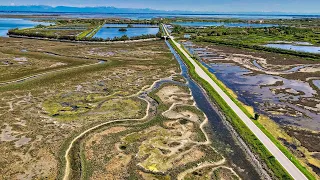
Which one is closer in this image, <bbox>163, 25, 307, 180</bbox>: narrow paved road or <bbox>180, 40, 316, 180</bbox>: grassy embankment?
<bbox>163, 25, 307, 180</bbox>: narrow paved road

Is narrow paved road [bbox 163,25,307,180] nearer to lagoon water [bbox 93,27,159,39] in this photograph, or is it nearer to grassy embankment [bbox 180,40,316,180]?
grassy embankment [bbox 180,40,316,180]

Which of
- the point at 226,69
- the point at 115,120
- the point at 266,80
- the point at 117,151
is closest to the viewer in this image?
the point at 117,151

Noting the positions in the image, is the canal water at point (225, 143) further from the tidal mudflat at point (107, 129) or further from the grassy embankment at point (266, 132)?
the grassy embankment at point (266, 132)

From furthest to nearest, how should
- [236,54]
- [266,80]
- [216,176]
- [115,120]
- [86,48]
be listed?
[86,48], [236,54], [266,80], [115,120], [216,176]

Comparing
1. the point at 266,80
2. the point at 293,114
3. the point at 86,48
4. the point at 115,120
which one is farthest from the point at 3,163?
the point at 86,48

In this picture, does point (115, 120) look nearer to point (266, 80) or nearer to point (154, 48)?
point (266, 80)

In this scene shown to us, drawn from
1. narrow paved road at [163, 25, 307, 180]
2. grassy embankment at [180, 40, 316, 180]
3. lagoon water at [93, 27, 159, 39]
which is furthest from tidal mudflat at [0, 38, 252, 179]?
lagoon water at [93, 27, 159, 39]

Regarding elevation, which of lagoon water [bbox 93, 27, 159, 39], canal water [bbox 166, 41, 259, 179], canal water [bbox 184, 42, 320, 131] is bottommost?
canal water [bbox 166, 41, 259, 179]
